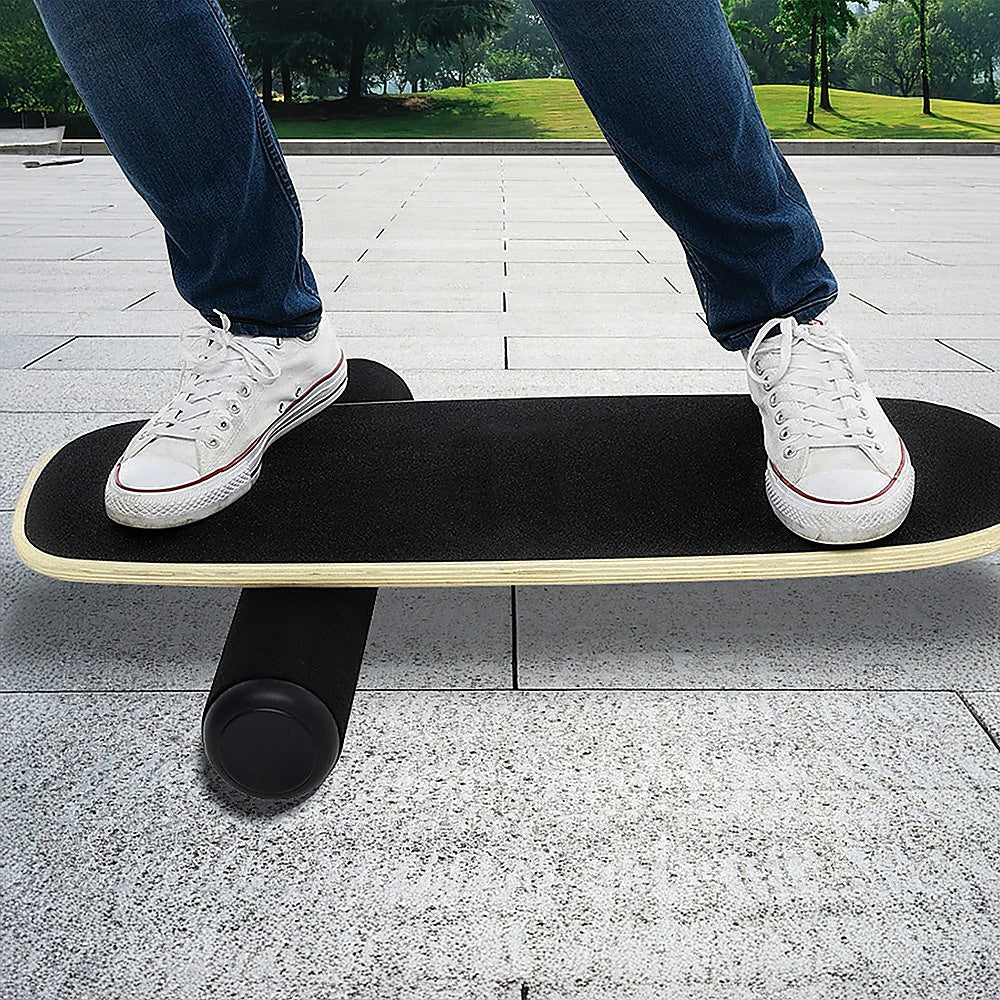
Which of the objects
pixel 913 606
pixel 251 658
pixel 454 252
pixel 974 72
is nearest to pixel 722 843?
pixel 251 658

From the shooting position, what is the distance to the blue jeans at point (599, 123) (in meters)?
1.06

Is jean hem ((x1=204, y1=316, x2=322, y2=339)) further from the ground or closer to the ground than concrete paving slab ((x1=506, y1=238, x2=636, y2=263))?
further from the ground

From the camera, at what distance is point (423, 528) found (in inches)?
45.0

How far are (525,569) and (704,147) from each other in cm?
49

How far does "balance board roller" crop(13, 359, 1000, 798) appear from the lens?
92 cm

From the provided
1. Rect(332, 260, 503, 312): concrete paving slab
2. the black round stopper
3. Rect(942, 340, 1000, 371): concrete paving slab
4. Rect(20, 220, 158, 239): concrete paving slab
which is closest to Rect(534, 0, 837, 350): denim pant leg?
the black round stopper

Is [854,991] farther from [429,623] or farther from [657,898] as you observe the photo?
[429,623]

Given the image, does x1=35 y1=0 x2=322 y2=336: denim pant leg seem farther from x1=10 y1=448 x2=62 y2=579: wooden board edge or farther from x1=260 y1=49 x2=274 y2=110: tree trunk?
x1=260 y1=49 x2=274 y2=110: tree trunk

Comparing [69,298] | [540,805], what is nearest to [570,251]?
[69,298]


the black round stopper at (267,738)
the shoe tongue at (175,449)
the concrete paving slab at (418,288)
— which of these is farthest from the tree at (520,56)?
the black round stopper at (267,738)

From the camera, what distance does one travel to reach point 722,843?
2.82 ft

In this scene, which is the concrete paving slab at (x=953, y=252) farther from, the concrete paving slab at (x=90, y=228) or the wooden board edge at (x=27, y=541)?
the wooden board edge at (x=27, y=541)

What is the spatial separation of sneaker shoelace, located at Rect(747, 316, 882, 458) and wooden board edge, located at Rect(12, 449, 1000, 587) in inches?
5.4

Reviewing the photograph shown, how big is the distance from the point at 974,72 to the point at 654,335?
44.6m
